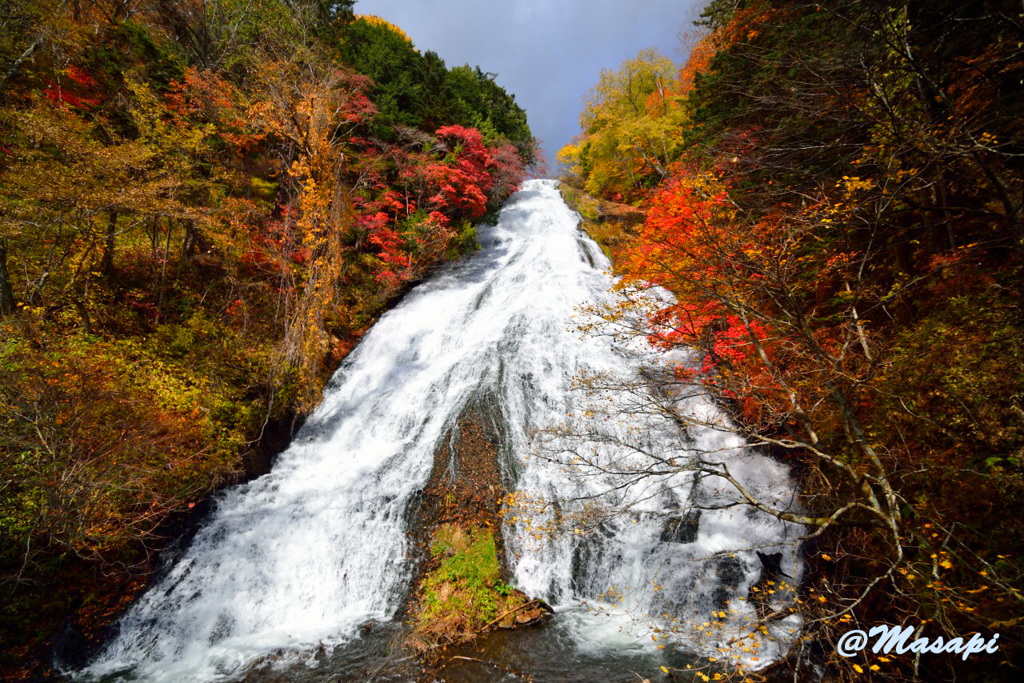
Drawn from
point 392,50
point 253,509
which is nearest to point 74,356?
point 253,509

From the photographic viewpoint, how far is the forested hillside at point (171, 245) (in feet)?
19.9

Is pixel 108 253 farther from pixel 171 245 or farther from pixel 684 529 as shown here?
pixel 684 529

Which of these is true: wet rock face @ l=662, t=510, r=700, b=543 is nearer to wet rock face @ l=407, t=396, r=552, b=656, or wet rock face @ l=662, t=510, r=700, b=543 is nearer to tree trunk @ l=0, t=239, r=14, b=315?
wet rock face @ l=407, t=396, r=552, b=656

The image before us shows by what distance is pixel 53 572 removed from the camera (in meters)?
5.87

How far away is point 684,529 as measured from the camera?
7164mm

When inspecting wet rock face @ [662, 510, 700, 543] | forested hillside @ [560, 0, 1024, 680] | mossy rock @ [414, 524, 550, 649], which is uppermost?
forested hillside @ [560, 0, 1024, 680]

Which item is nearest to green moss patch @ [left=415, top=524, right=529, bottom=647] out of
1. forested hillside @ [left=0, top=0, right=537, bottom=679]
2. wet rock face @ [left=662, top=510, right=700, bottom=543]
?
wet rock face @ [left=662, top=510, right=700, bottom=543]

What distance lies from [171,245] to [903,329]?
1826 cm

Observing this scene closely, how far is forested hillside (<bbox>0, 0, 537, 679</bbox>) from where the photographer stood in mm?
6066

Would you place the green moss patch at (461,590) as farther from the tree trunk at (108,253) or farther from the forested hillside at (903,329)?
the tree trunk at (108,253)
